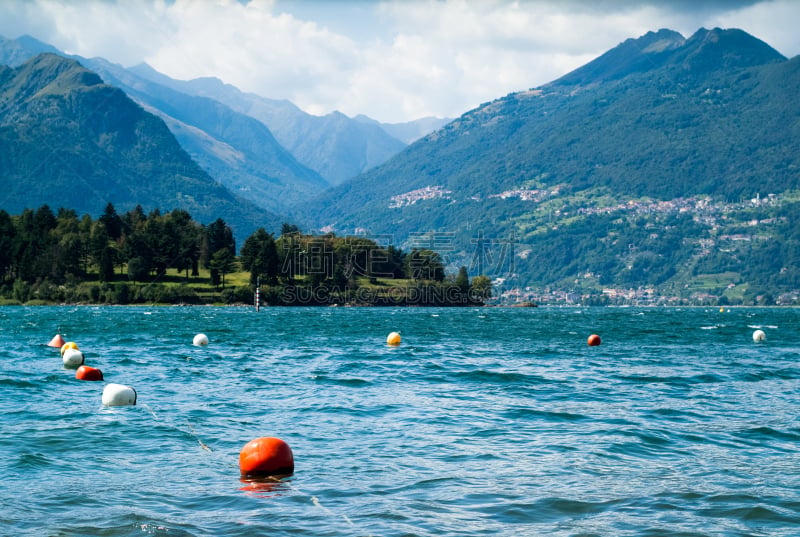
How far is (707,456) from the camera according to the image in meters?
21.2

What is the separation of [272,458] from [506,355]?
3699 centimetres

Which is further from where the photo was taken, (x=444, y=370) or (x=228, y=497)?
(x=444, y=370)

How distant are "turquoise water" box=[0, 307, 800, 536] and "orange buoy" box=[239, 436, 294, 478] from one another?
0.39 metres

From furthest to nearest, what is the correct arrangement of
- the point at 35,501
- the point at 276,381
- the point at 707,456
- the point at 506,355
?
the point at 506,355 → the point at 276,381 → the point at 707,456 → the point at 35,501

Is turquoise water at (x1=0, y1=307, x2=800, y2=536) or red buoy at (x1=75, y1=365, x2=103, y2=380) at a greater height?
red buoy at (x1=75, y1=365, x2=103, y2=380)

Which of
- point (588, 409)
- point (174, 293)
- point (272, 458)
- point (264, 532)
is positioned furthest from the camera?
point (174, 293)

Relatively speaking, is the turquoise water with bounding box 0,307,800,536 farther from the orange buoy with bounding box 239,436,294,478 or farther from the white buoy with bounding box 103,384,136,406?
the white buoy with bounding box 103,384,136,406

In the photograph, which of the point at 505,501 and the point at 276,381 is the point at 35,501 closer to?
the point at 505,501

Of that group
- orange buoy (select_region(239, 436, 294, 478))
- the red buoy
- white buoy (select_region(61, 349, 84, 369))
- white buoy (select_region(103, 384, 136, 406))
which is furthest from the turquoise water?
white buoy (select_region(61, 349, 84, 369))

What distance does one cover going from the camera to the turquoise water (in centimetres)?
1534

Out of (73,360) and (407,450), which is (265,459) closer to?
(407,450)

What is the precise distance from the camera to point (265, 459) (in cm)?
1850

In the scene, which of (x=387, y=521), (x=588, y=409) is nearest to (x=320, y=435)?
(x=387, y=521)

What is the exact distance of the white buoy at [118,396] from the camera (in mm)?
28344
